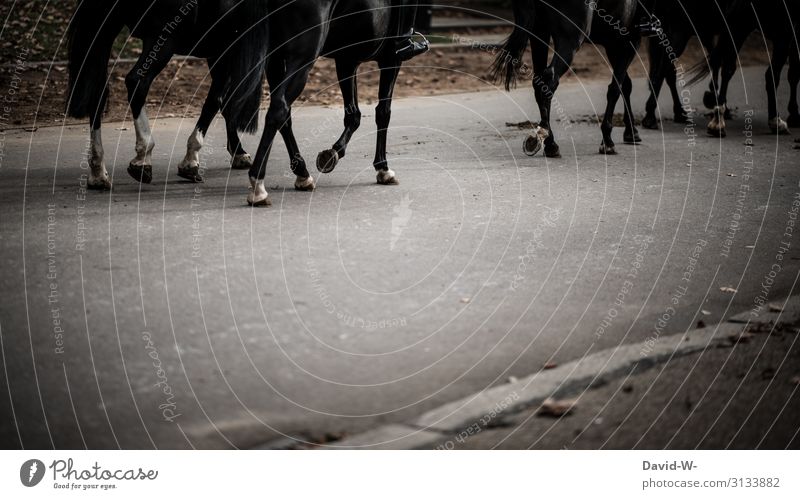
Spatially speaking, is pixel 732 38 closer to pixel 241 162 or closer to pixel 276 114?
pixel 241 162

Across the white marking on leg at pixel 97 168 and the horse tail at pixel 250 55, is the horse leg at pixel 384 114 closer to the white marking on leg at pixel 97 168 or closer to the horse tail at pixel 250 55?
the horse tail at pixel 250 55

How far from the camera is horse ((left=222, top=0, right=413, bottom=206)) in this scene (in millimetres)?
6871

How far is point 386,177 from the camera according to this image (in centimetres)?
809

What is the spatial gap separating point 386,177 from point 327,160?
0.57 metres

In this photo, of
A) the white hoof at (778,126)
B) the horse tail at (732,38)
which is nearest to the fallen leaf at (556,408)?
the horse tail at (732,38)

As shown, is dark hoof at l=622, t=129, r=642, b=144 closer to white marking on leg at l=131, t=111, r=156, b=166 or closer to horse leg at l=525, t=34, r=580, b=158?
horse leg at l=525, t=34, r=580, b=158

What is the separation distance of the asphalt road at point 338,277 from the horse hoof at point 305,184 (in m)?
0.09

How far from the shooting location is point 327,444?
372 cm

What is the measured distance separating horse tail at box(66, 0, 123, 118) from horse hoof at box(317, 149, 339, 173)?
5.91 feet

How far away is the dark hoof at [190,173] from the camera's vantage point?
309 inches

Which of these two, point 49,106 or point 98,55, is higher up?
point 98,55

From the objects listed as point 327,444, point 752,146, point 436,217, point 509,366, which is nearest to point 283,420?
point 327,444

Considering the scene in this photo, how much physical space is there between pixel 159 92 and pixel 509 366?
9.14 metres

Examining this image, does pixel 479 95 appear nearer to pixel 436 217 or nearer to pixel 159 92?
pixel 159 92
